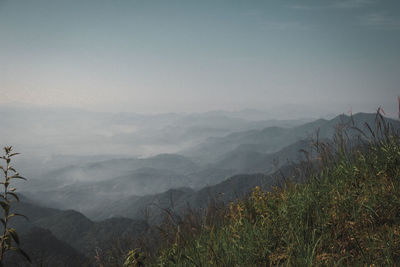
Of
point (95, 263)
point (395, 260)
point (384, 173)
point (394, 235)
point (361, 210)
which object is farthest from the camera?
point (95, 263)

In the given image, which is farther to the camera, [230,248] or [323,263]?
[230,248]

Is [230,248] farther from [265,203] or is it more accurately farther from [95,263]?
[95,263]

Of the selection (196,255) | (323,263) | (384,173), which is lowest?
(196,255)

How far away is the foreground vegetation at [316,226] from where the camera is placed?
3.03 metres

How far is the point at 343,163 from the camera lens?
5016 millimetres

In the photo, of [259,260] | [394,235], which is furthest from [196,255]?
[394,235]

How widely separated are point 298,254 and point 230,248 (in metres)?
0.94

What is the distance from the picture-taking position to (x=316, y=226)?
11.9ft

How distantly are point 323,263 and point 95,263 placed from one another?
153 inches

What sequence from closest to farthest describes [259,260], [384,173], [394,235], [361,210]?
[394,235] < [259,260] < [361,210] < [384,173]

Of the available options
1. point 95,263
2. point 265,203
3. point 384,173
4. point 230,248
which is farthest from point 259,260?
point 95,263

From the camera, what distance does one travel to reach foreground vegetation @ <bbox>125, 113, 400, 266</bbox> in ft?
9.94

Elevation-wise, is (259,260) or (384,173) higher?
(384,173)

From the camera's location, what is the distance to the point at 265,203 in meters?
4.66
